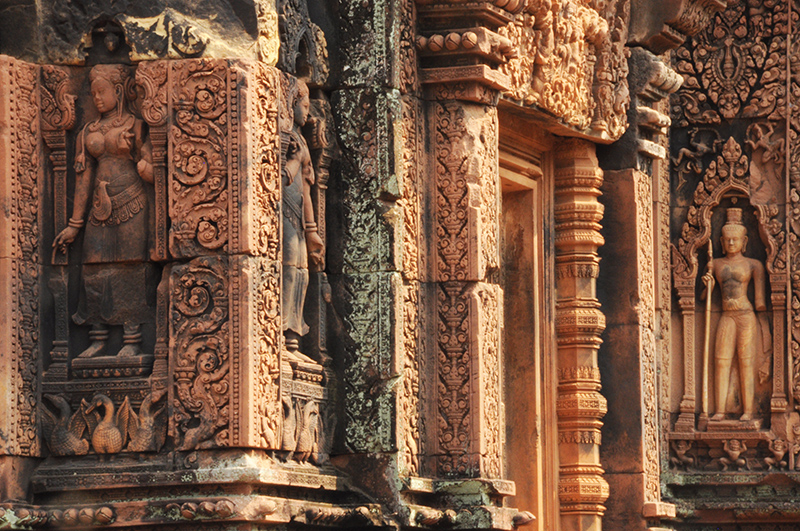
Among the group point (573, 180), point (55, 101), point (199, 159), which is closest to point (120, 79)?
point (55, 101)

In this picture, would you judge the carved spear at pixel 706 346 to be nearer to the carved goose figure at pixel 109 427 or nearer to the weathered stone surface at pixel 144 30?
the weathered stone surface at pixel 144 30

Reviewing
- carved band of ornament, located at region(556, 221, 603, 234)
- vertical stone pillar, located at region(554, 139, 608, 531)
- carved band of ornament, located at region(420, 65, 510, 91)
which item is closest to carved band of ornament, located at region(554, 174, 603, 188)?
vertical stone pillar, located at region(554, 139, 608, 531)

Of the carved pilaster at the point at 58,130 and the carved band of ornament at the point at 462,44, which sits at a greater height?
the carved band of ornament at the point at 462,44

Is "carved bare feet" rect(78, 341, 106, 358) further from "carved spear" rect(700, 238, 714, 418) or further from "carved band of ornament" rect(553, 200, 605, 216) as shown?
"carved spear" rect(700, 238, 714, 418)

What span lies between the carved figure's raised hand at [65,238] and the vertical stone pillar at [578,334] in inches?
191

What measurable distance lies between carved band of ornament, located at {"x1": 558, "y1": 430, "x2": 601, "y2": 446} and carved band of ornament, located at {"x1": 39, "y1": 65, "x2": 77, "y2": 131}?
198 inches

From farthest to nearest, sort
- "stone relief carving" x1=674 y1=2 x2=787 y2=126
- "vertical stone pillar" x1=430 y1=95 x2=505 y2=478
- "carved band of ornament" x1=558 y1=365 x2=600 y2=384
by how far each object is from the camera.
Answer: "stone relief carving" x1=674 y1=2 x2=787 y2=126 → "carved band of ornament" x1=558 y1=365 x2=600 y2=384 → "vertical stone pillar" x1=430 y1=95 x2=505 y2=478

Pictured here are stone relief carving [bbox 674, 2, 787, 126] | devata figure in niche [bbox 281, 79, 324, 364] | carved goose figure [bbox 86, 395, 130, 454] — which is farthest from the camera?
stone relief carving [bbox 674, 2, 787, 126]

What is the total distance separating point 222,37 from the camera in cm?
1030

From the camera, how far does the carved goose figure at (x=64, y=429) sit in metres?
10.2

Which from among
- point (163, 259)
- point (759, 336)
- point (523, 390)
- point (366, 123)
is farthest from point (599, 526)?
point (163, 259)

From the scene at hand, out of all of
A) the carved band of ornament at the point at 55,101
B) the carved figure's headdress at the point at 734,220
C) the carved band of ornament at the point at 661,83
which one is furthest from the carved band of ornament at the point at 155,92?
the carved figure's headdress at the point at 734,220

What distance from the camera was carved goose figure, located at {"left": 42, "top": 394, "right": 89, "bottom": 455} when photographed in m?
10.2

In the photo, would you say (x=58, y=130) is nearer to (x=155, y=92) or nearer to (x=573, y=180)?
(x=155, y=92)
